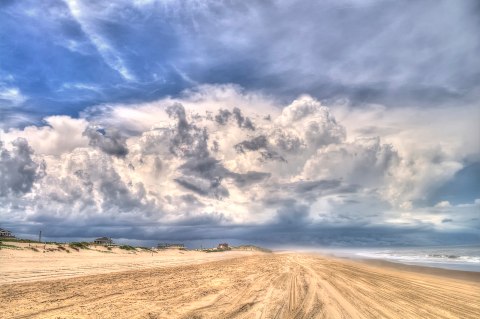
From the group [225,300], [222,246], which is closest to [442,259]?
[225,300]

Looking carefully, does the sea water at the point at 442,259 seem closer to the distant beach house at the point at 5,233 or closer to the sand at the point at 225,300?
the sand at the point at 225,300

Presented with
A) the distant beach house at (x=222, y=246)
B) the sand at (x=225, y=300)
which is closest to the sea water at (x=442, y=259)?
the sand at (x=225, y=300)

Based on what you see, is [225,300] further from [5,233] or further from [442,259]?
[5,233]

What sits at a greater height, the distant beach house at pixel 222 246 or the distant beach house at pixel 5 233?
the distant beach house at pixel 5 233

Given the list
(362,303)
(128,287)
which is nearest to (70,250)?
(128,287)

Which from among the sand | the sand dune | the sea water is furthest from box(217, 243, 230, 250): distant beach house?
the sand dune

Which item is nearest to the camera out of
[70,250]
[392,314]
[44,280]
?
[392,314]

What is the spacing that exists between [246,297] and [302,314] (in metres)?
3.56

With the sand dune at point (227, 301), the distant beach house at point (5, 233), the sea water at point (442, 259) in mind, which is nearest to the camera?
the sand dune at point (227, 301)

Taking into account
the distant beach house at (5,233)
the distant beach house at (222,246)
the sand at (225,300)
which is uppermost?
the sand at (225,300)

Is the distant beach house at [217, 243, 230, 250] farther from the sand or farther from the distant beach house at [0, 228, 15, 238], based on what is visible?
the sand

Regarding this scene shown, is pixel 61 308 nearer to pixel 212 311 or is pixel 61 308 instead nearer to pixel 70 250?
pixel 212 311

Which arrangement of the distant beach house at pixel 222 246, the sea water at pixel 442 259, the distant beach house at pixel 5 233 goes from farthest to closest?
1. the distant beach house at pixel 222 246
2. the distant beach house at pixel 5 233
3. the sea water at pixel 442 259

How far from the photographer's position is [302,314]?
39.9 feet
